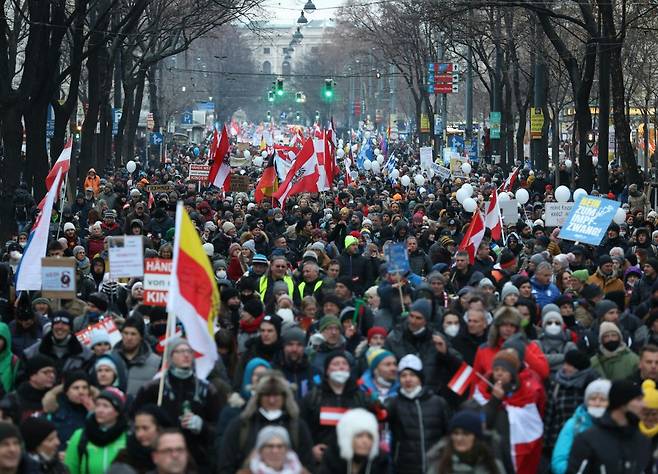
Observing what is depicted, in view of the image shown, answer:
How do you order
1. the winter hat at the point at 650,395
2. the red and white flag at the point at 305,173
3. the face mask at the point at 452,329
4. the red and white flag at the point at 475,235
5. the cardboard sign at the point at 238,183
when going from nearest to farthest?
the winter hat at the point at 650,395 → the face mask at the point at 452,329 → the red and white flag at the point at 475,235 → the red and white flag at the point at 305,173 → the cardboard sign at the point at 238,183

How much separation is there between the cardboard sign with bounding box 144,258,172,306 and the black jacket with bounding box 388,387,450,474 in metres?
4.06

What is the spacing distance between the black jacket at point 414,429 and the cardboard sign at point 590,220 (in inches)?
380

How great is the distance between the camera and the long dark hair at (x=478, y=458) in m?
7.86

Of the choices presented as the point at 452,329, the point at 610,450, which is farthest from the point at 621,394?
the point at 452,329

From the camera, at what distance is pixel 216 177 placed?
33.1 metres

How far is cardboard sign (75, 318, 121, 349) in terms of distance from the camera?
39.4 feet

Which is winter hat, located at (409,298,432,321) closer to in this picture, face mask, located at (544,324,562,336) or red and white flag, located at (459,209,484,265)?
face mask, located at (544,324,562,336)

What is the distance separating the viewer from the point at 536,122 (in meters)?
42.8

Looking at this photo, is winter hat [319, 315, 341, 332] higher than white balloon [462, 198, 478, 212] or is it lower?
lower

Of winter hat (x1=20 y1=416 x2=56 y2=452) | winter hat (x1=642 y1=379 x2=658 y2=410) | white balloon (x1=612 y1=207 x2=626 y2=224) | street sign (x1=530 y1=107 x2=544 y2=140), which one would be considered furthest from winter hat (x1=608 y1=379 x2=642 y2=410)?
street sign (x1=530 y1=107 x2=544 y2=140)

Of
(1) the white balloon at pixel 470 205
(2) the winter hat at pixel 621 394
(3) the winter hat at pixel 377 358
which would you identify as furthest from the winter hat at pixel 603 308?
(1) the white balloon at pixel 470 205

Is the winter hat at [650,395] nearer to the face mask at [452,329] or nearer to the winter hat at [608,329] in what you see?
the winter hat at [608,329]

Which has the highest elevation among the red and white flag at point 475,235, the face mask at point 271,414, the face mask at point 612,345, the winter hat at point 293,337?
the red and white flag at point 475,235

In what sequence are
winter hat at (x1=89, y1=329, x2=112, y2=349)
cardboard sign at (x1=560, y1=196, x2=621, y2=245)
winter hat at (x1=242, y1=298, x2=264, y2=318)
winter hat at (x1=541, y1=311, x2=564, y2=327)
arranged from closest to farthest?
1. winter hat at (x1=89, y1=329, x2=112, y2=349)
2. winter hat at (x1=541, y1=311, x2=564, y2=327)
3. winter hat at (x1=242, y1=298, x2=264, y2=318)
4. cardboard sign at (x1=560, y1=196, x2=621, y2=245)
